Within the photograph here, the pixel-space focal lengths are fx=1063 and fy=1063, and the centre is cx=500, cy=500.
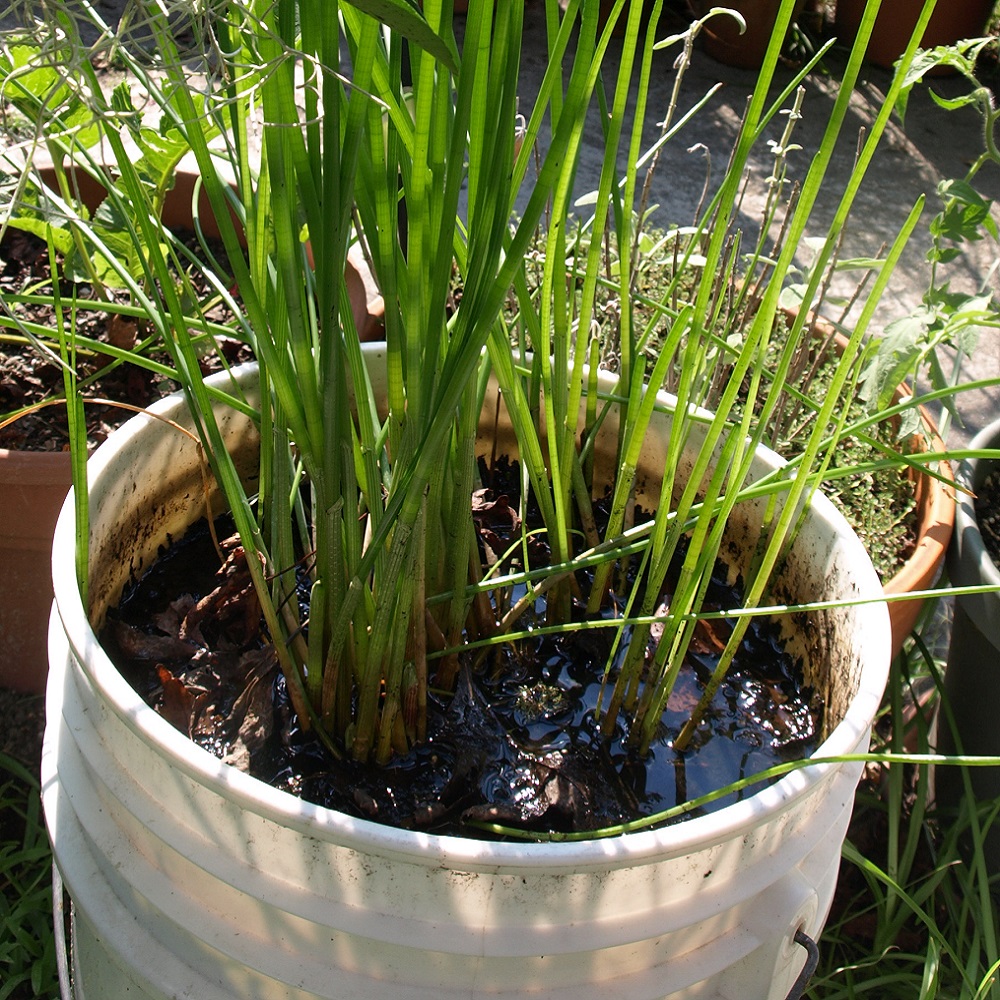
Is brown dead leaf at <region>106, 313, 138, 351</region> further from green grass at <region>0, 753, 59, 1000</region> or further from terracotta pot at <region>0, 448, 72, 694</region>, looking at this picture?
green grass at <region>0, 753, 59, 1000</region>

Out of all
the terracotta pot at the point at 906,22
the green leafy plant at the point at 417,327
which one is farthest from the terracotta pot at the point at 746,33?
the green leafy plant at the point at 417,327

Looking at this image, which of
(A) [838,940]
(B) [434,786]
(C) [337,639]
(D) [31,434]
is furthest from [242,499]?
(A) [838,940]

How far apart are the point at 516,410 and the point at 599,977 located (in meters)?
0.32

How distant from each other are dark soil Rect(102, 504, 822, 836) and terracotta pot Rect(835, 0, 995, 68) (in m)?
2.48

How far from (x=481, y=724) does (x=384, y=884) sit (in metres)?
0.23

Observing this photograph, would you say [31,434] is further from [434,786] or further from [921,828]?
[921,828]

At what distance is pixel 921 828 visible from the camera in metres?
1.13

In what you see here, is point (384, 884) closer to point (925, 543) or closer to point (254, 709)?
point (254, 709)

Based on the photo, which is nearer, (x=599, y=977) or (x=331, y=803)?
(x=599, y=977)

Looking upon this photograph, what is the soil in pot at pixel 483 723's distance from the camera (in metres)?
0.65

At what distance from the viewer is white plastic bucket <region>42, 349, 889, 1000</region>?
18.3 inches

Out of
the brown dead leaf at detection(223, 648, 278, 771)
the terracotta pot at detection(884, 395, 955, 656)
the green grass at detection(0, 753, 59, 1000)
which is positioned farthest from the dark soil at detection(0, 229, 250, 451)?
the terracotta pot at detection(884, 395, 955, 656)

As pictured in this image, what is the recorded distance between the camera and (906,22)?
8.95ft

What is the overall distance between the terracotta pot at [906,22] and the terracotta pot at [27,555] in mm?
2501
